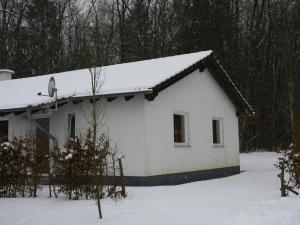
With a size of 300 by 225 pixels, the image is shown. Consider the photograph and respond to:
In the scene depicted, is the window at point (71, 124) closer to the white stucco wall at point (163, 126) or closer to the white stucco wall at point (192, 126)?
the white stucco wall at point (163, 126)

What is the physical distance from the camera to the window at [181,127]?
16.6 meters

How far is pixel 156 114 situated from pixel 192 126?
239 centimetres

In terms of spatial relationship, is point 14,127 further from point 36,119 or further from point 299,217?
point 299,217

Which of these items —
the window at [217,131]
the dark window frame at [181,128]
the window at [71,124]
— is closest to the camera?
the dark window frame at [181,128]

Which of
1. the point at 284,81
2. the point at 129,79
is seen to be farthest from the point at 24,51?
the point at 129,79

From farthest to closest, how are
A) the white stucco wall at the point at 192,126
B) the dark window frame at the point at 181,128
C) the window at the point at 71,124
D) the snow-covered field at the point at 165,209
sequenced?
the window at the point at 71,124 → the dark window frame at the point at 181,128 → the white stucco wall at the point at 192,126 → the snow-covered field at the point at 165,209

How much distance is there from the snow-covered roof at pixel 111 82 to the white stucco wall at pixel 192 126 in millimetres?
675

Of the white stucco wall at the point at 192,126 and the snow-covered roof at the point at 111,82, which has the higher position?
the snow-covered roof at the point at 111,82

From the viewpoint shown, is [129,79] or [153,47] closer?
[129,79]

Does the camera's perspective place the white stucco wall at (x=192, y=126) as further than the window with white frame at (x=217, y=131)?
No

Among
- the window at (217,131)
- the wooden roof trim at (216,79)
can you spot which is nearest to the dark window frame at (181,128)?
the wooden roof trim at (216,79)

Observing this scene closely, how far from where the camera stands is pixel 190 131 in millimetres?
16922

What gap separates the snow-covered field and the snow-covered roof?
332 cm

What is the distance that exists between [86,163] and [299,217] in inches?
200
